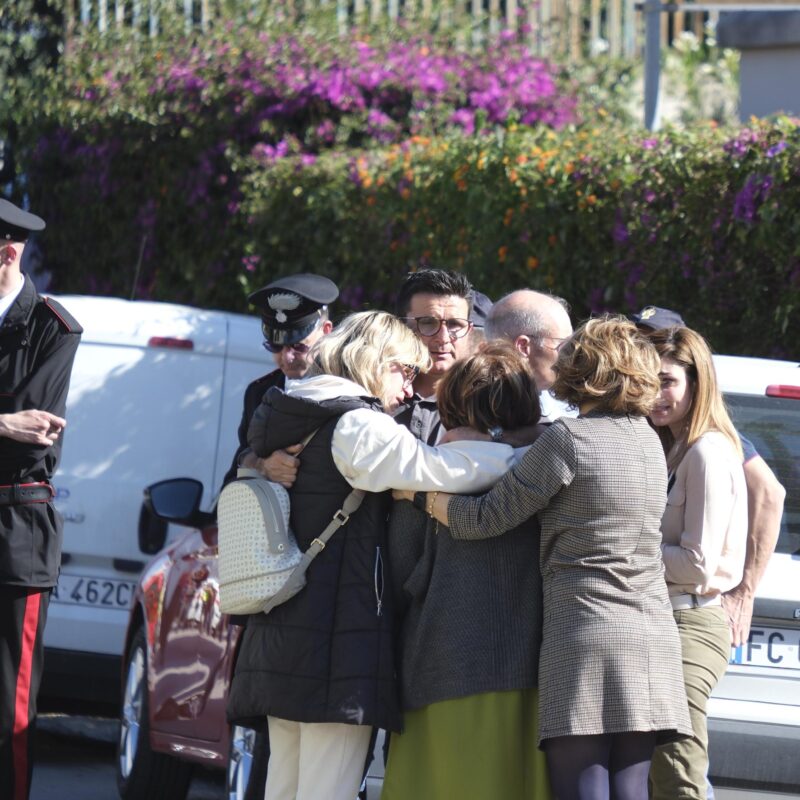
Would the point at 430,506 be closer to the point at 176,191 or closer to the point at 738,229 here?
the point at 738,229

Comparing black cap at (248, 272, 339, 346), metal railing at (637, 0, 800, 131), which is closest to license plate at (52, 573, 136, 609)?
black cap at (248, 272, 339, 346)

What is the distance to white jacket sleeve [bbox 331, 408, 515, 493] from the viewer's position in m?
3.65

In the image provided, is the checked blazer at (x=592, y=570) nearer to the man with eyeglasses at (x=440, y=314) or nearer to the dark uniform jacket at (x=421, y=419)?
the dark uniform jacket at (x=421, y=419)

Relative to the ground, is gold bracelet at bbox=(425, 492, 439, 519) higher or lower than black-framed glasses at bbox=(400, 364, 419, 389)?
lower

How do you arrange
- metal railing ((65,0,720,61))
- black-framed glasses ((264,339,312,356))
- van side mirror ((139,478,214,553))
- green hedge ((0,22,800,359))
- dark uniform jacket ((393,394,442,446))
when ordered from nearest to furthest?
dark uniform jacket ((393,394,442,446))
black-framed glasses ((264,339,312,356))
van side mirror ((139,478,214,553))
green hedge ((0,22,800,359))
metal railing ((65,0,720,61))

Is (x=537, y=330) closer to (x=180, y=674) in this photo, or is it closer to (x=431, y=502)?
(x=431, y=502)

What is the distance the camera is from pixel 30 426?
463cm

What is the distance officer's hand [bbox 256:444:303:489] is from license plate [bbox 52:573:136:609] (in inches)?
119

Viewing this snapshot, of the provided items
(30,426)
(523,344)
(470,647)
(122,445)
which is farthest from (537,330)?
(122,445)

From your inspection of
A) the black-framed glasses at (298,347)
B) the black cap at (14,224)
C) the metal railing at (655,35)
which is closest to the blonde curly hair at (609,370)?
the black-framed glasses at (298,347)

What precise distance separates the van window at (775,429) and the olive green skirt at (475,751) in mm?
1455

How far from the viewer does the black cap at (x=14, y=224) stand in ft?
15.6

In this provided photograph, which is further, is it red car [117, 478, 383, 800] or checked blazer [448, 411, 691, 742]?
red car [117, 478, 383, 800]

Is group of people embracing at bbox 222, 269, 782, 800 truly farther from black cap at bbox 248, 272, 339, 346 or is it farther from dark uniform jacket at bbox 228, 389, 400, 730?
black cap at bbox 248, 272, 339, 346
